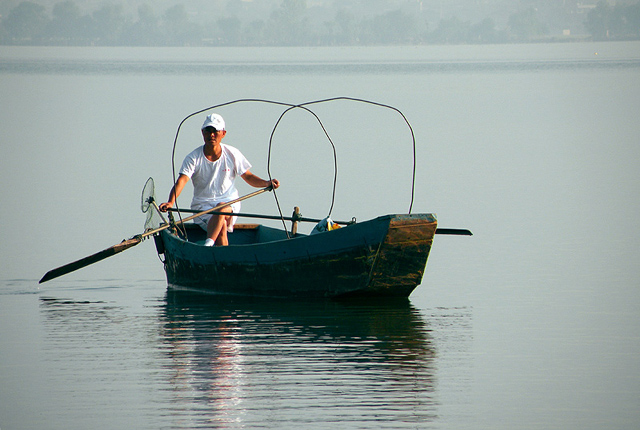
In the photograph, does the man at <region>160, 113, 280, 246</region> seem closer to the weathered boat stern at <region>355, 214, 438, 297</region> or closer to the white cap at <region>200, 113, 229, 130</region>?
the white cap at <region>200, 113, 229, 130</region>

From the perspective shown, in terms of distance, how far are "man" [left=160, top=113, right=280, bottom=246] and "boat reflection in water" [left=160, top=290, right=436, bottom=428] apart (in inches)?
32.1

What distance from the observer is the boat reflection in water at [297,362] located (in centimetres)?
697

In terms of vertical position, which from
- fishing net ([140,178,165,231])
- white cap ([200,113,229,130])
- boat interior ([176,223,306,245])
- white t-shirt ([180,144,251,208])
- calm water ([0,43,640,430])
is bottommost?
calm water ([0,43,640,430])

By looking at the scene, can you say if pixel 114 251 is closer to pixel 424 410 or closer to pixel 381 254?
pixel 381 254

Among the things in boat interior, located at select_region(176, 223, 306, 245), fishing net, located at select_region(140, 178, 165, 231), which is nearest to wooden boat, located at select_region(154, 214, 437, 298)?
fishing net, located at select_region(140, 178, 165, 231)

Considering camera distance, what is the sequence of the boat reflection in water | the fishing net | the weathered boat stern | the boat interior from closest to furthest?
1. the boat reflection in water
2. the weathered boat stern
3. the fishing net
4. the boat interior

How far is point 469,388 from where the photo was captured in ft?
25.0

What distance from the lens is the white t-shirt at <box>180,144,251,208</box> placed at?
418 inches

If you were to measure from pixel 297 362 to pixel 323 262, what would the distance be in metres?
1.91

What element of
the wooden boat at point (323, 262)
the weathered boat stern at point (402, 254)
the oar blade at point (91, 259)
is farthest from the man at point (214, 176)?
the weathered boat stern at point (402, 254)

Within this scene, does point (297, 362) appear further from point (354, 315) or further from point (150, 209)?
point (150, 209)

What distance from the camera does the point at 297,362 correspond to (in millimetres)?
8094

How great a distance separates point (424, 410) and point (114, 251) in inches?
181

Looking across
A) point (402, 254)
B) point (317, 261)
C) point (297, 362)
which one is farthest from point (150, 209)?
point (297, 362)
